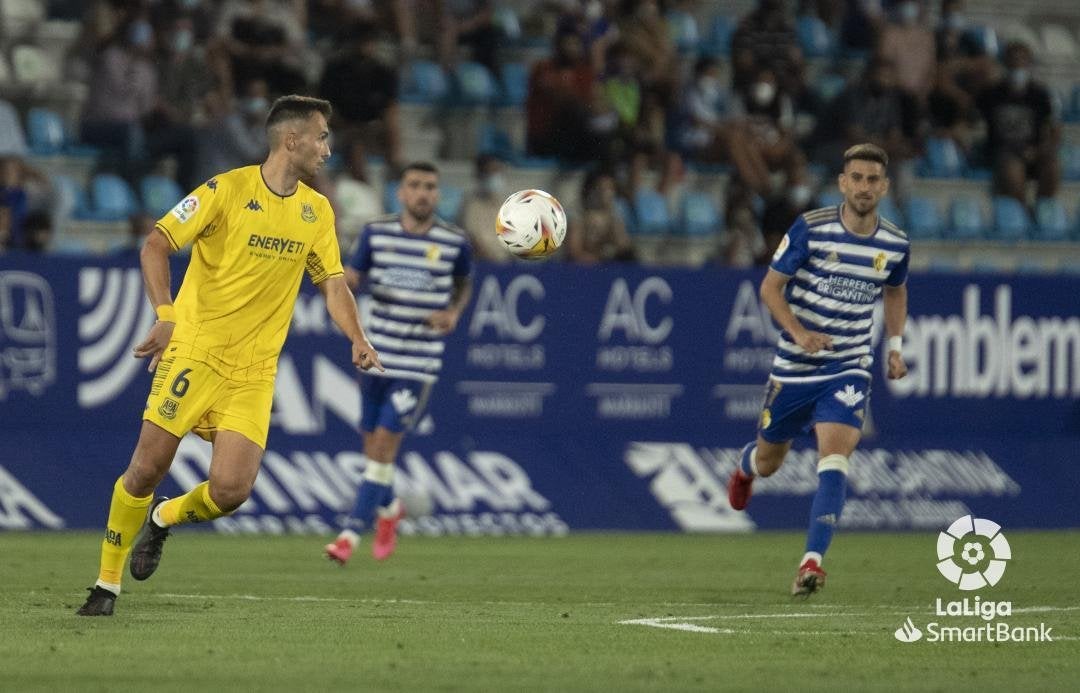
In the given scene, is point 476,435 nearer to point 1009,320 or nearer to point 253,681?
point 1009,320

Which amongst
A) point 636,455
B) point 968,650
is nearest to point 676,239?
point 636,455

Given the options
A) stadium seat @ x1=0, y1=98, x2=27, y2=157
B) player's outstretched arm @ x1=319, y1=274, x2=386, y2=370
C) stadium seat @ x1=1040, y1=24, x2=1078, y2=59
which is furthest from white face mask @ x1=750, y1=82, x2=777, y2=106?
player's outstretched arm @ x1=319, y1=274, x2=386, y2=370

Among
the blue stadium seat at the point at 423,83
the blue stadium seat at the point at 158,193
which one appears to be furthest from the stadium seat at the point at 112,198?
the blue stadium seat at the point at 423,83

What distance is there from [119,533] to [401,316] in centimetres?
484

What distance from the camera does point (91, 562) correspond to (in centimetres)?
1252

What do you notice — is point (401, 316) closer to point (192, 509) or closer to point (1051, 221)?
point (192, 509)

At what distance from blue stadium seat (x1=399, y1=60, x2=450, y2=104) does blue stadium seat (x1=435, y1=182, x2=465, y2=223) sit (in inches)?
54.8

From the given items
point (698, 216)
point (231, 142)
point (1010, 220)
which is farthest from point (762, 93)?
point (231, 142)

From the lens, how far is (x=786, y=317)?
36.8 feet

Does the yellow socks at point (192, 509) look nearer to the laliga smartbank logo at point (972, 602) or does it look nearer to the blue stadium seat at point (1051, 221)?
the laliga smartbank logo at point (972, 602)

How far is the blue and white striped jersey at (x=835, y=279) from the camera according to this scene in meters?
11.3

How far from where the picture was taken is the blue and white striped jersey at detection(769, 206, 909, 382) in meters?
11.3

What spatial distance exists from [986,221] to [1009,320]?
491 centimetres

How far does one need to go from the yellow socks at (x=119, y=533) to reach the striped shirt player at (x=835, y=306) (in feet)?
13.1
